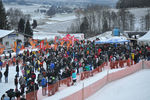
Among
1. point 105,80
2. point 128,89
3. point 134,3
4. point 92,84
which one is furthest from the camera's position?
point 134,3

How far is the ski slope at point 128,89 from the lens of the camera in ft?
33.8

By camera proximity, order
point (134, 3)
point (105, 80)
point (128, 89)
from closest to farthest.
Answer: point (128, 89) → point (105, 80) → point (134, 3)

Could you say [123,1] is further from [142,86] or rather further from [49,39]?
[142,86]

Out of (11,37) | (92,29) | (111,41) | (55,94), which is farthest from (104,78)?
(92,29)

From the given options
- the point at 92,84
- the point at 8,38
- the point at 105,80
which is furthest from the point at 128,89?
the point at 8,38

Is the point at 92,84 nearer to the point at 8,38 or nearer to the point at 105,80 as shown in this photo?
the point at 105,80

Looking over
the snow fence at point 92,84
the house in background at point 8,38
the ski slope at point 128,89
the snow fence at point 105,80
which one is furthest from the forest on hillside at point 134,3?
the ski slope at point 128,89

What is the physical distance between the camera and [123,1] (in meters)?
92.6

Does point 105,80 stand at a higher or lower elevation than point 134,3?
lower

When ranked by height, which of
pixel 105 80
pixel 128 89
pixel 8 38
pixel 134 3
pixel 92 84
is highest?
pixel 134 3

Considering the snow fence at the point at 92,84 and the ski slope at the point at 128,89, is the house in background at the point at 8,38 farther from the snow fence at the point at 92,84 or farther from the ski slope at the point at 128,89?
the ski slope at the point at 128,89

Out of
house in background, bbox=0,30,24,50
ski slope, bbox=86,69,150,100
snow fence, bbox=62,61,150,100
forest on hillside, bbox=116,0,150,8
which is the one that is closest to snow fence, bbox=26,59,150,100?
snow fence, bbox=62,61,150,100

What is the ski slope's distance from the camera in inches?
→ 406

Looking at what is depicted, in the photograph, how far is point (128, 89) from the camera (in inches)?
456
